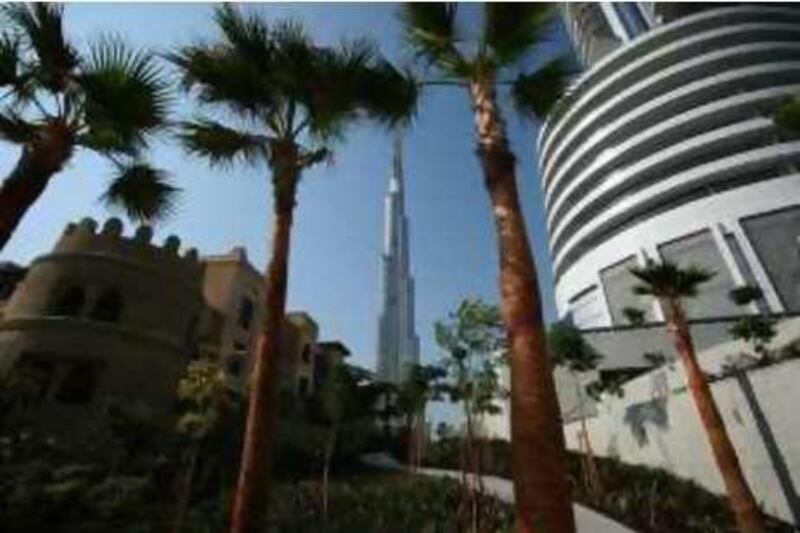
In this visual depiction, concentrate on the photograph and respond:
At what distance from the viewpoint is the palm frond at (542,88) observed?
10.0m

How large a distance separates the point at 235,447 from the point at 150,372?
475 centimetres

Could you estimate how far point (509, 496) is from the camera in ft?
95.6

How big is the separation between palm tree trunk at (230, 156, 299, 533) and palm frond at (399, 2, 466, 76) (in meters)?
3.26

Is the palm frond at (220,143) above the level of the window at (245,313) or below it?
below

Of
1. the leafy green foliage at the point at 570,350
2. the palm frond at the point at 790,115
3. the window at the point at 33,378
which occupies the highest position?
the leafy green foliage at the point at 570,350

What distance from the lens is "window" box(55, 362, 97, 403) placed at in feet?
88.2

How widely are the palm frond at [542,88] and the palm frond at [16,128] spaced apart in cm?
694

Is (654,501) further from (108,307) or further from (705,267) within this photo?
(705,267)

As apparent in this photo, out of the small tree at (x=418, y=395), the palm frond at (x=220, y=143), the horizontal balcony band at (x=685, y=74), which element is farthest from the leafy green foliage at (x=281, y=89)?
the horizontal balcony band at (x=685, y=74)

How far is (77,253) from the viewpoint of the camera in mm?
29438

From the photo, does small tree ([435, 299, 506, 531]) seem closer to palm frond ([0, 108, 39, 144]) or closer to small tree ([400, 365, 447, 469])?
small tree ([400, 365, 447, 469])

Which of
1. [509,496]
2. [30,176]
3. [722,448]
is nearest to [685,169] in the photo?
[509,496]

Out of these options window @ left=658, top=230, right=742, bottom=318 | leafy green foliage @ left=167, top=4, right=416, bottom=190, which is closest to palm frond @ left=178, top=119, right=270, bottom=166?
leafy green foliage @ left=167, top=4, right=416, bottom=190

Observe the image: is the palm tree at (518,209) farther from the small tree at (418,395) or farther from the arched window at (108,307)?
the small tree at (418,395)
